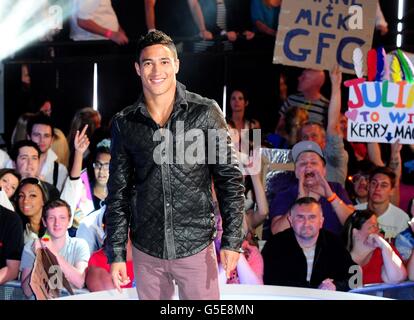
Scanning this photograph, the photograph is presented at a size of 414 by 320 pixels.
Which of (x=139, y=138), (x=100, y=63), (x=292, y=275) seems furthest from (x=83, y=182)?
(x=139, y=138)

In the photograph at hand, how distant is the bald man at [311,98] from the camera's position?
591 cm

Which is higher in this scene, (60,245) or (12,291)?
(60,245)

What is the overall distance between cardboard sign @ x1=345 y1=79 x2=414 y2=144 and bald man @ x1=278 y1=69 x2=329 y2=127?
398 mm

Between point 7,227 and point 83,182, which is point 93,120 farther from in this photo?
point 7,227

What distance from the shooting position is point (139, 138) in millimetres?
2881

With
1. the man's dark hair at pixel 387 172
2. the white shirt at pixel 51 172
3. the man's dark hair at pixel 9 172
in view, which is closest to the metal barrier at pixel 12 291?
the man's dark hair at pixel 9 172

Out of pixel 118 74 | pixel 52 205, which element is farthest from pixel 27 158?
pixel 118 74

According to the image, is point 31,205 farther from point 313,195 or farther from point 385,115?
point 385,115

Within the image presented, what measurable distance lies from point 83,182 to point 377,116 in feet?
6.52

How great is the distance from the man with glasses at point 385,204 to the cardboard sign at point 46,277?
1962mm

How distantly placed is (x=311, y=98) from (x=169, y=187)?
325 cm

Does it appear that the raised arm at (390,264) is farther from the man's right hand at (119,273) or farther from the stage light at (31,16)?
the stage light at (31,16)

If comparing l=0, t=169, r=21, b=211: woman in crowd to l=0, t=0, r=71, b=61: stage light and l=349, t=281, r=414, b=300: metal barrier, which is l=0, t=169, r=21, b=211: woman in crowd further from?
l=349, t=281, r=414, b=300: metal barrier

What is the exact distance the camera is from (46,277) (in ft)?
15.2
